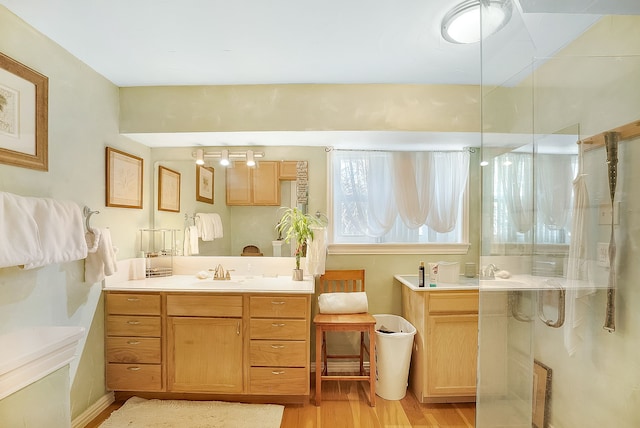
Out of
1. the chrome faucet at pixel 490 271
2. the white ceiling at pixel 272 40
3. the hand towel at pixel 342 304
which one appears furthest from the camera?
the hand towel at pixel 342 304

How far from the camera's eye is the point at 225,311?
216 centimetres

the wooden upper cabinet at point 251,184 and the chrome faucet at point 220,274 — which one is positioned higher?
the wooden upper cabinet at point 251,184

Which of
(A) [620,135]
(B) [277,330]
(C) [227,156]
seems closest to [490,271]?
(A) [620,135]

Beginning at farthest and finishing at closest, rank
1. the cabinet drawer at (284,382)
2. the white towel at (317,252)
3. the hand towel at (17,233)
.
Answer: the white towel at (317,252), the cabinet drawer at (284,382), the hand towel at (17,233)

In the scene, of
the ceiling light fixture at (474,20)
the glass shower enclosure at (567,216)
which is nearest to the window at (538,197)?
the glass shower enclosure at (567,216)

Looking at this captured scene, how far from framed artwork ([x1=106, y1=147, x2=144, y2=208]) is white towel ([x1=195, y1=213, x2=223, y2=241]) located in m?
0.49

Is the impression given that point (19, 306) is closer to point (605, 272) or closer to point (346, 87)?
point (346, 87)

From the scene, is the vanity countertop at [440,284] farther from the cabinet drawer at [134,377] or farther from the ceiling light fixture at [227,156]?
the cabinet drawer at [134,377]

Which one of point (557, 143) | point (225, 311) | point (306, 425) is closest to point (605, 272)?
→ point (557, 143)

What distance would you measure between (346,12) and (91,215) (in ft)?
6.56

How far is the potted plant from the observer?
2.51 m

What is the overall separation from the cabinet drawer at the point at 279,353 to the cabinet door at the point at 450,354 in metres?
0.90

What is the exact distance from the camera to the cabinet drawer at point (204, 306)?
2.16 metres

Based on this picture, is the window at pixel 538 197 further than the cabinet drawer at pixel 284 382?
No
